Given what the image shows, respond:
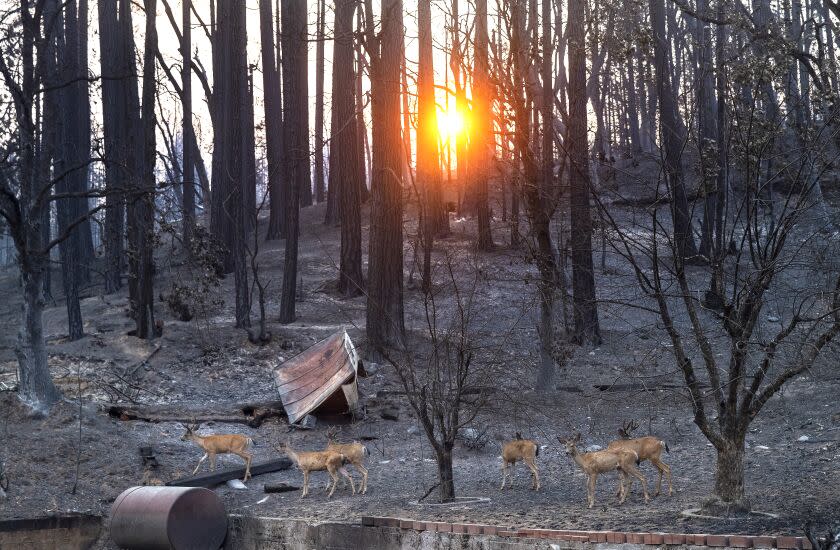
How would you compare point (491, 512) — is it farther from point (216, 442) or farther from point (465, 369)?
point (216, 442)

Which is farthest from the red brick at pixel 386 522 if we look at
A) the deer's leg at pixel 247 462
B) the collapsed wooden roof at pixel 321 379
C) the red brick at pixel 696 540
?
the collapsed wooden roof at pixel 321 379

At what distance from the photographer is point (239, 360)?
22750 mm

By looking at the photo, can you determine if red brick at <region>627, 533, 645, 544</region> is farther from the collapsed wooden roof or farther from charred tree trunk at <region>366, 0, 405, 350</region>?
charred tree trunk at <region>366, 0, 405, 350</region>

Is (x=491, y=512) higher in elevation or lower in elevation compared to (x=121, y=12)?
lower

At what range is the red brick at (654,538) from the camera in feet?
29.2

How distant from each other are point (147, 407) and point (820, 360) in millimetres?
11791

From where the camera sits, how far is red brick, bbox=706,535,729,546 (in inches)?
338

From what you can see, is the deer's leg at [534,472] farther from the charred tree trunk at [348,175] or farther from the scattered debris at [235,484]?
the charred tree trunk at [348,175]

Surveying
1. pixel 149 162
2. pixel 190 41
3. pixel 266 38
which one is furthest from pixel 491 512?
pixel 190 41

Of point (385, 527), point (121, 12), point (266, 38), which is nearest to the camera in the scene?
point (385, 527)

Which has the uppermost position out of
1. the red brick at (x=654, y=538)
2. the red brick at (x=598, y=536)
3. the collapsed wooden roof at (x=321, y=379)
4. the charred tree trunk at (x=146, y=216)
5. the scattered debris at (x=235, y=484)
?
the charred tree trunk at (x=146, y=216)

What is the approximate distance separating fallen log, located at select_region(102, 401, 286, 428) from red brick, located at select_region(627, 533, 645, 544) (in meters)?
10.2

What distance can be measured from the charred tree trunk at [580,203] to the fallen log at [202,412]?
19.4 feet

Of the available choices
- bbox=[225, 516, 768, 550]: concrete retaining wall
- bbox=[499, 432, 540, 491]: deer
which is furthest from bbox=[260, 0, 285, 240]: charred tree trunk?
bbox=[225, 516, 768, 550]: concrete retaining wall
